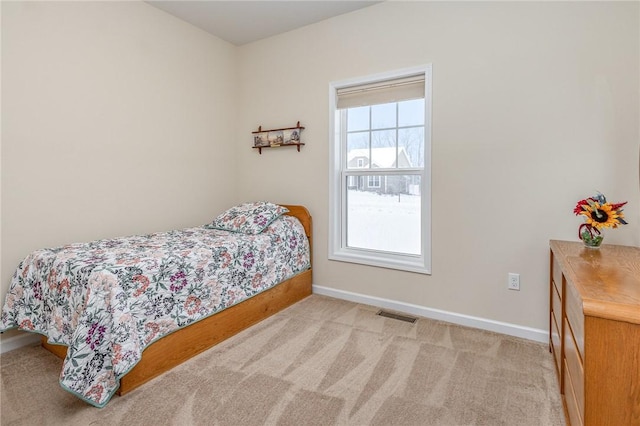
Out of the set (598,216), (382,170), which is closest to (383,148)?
(382,170)

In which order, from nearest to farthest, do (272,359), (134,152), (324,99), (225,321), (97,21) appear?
(272,359) < (225,321) < (97,21) < (134,152) < (324,99)

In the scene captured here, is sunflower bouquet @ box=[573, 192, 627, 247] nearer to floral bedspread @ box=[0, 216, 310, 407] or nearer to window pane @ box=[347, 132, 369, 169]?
window pane @ box=[347, 132, 369, 169]

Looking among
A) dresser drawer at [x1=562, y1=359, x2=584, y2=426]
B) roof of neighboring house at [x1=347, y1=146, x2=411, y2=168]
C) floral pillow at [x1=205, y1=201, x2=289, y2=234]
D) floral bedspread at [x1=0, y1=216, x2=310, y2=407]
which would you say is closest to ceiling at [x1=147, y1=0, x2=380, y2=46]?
roof of neighboring house at [x1=347, y1=146, x2=411, y2=168]

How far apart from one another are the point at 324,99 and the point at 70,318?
99.6 inches

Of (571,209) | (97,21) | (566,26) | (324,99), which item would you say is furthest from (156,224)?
(566,26)

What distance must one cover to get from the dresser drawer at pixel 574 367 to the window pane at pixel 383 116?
200 cm

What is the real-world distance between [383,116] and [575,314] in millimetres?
2146

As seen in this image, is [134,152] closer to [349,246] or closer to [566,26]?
[349,246]

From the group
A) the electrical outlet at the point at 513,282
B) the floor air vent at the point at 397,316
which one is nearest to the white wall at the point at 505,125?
the electrical outlet at the point at 513,282

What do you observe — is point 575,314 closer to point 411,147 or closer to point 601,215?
point 601,215

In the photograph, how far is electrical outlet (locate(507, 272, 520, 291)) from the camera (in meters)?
2.36

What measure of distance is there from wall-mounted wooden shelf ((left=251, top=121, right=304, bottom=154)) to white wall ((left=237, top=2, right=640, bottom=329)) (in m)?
0.31

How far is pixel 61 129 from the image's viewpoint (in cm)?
237

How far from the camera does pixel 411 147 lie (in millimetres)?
2818
